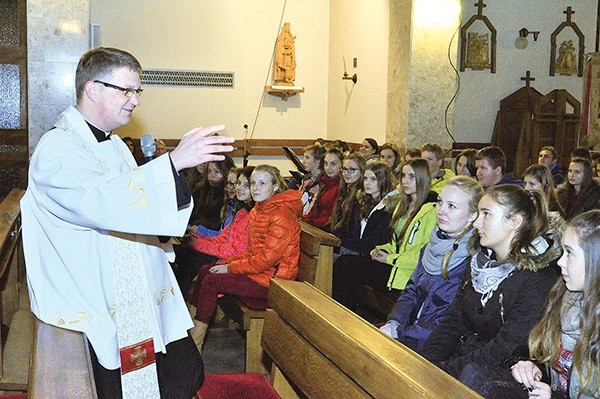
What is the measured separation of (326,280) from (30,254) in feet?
9.45

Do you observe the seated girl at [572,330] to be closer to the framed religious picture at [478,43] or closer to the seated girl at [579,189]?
the seated girl at [579,189]

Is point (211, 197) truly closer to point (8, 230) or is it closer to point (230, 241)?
point (230, 241)

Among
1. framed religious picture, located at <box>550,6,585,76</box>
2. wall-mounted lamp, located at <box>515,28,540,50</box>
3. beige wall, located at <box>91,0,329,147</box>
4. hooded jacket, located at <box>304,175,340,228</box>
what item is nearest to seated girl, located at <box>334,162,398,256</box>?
hooded jacket, located at <box>304,175,340,228</box>

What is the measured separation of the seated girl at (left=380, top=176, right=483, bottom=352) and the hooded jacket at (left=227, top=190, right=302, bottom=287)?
1105 mm

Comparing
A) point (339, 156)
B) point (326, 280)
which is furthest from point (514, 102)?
point (326, 280)

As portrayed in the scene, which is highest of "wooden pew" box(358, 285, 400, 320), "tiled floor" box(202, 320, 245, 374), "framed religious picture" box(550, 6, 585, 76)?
"framed religious picture" box(550, 6, 585, 76)

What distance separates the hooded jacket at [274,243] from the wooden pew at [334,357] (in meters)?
1.67

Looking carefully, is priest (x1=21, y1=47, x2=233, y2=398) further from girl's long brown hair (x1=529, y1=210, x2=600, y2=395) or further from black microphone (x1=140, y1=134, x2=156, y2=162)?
girl's long brown hair (x1=529, y1=210, x2=600, y2=395)

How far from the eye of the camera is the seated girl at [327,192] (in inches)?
271

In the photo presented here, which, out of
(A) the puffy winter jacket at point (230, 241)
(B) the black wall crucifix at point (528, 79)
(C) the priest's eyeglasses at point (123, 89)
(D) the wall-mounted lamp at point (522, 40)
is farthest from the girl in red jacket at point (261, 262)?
(D) the wall-mounted lamp at point (522, 40)

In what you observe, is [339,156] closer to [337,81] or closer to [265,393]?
[265,393]

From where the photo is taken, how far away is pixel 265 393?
116 inches

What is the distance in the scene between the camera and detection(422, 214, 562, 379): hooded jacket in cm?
295

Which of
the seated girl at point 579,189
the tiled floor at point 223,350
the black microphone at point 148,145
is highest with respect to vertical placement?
the black microphone at point 148,145
